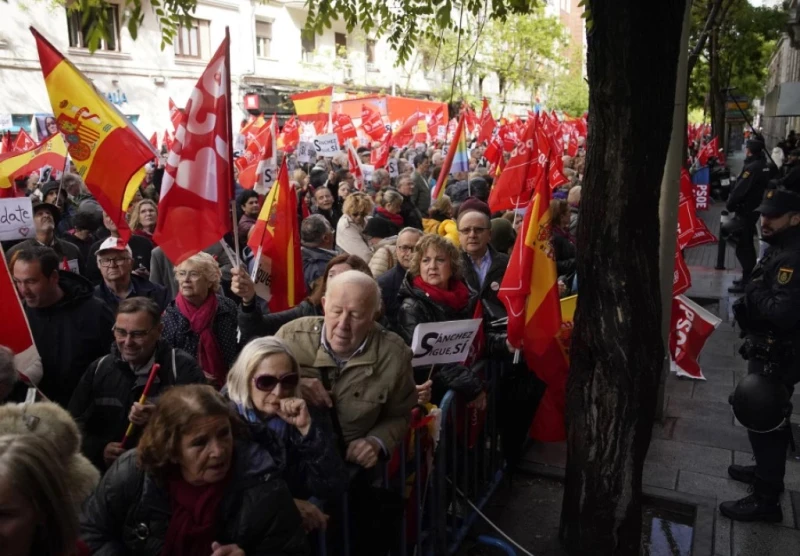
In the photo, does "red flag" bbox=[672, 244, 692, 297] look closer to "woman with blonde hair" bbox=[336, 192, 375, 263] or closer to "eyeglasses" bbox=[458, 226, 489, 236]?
"eyeglasses" bbox=[458, 226, 489, 236]

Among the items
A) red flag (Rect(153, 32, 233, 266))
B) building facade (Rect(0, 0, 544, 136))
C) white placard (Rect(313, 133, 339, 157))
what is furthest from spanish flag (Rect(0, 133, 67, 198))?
building facade (Rect(0, 0, 544, 136))

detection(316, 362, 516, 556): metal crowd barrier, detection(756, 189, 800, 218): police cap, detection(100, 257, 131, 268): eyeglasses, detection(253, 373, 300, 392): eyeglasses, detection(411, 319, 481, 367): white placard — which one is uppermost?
detection(756, 189, 800, 218): police cap

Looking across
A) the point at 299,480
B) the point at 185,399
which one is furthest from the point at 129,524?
the point at 299,480

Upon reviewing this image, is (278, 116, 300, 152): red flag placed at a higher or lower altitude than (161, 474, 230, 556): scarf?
higher

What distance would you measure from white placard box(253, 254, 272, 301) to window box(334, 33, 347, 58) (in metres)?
32.5

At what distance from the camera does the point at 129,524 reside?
242 cm

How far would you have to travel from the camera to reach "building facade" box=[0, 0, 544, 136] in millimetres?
23672

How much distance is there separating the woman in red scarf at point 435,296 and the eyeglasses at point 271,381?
4.73 feet

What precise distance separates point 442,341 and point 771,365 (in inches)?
81.6

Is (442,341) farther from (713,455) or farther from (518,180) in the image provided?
(518,180)

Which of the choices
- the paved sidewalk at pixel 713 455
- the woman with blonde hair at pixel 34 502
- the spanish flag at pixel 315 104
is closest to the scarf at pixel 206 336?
the paved sidewalk at pixel 713 455

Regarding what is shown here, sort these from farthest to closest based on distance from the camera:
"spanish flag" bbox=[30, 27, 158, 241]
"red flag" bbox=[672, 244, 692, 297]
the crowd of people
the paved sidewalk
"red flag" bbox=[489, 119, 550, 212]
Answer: "red flag" bbox=[489, 119, 550, 212] < "red flag" bbox=[672, 244, 692, 297] < "spanish flag" bbox=[30, 27, 158, 241] < the paved sidewalk < the crowd of people

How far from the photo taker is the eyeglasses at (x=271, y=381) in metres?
2.74

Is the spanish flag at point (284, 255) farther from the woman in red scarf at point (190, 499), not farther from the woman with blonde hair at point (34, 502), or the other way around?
the woman with blonde hair at point (34, 502)
